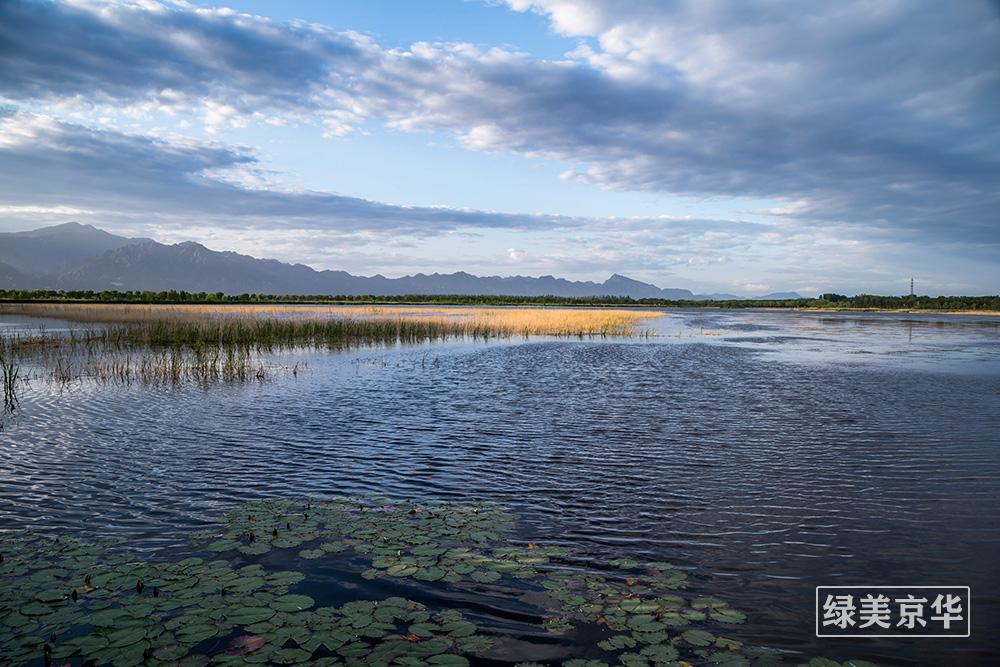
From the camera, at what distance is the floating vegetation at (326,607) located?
4.67 m

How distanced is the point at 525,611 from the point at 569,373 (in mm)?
18770

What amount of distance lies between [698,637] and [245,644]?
4.12 m

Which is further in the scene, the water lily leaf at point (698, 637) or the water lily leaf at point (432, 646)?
the water lily leaf at point (698, 637)

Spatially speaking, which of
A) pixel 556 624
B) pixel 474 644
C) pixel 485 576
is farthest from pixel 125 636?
pixel 556 624

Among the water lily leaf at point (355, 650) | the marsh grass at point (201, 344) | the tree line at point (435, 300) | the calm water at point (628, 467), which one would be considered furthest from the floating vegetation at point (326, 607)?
the tree line at point (435, 300)

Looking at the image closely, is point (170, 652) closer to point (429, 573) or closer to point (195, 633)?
point (195, 633)

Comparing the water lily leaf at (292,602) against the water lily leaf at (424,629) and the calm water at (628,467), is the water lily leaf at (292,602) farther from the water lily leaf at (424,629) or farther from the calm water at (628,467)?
the calm water at (628,467)

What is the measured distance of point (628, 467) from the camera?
10.4m

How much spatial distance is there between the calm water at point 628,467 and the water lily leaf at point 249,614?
212cm

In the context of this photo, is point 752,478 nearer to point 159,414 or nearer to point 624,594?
point 624,594

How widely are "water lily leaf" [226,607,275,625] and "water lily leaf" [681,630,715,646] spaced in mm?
3984

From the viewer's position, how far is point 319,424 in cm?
1391

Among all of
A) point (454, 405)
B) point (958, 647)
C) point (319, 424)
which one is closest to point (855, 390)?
point (454, 405)

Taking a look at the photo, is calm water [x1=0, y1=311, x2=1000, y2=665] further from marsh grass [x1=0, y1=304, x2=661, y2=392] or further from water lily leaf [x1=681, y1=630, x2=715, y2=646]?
marsh grass [x1=0, y1=304, x2=661, y2=392]
